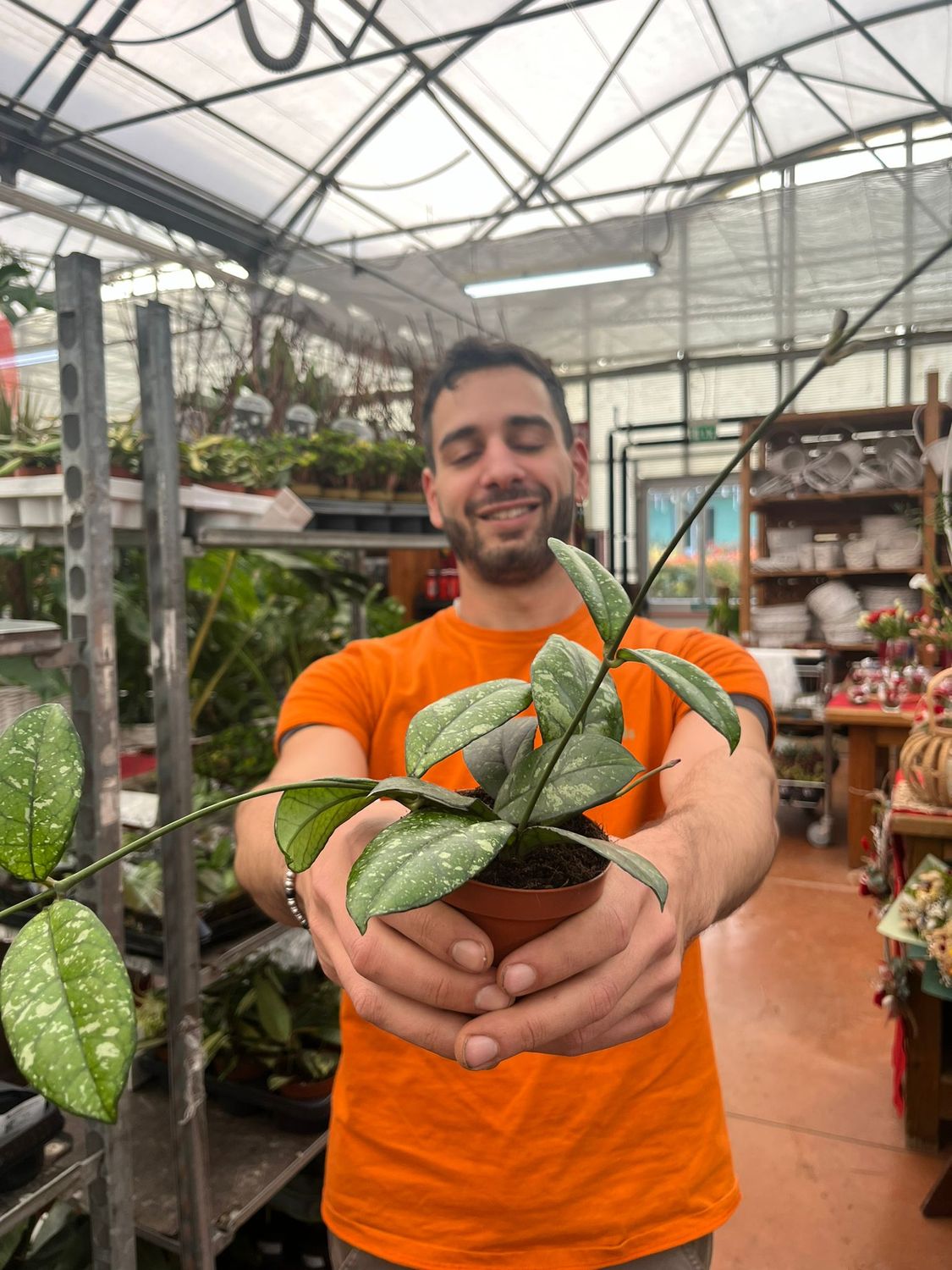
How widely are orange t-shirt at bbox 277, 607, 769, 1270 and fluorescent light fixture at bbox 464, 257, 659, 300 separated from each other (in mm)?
4381

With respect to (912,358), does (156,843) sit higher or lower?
lower

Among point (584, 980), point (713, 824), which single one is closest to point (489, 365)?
point (713, 824)

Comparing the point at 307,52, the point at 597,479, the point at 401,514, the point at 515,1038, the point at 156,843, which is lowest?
the point at 156,843

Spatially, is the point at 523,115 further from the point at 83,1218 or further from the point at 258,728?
the point at 83,1218

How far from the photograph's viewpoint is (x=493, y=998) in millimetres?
575

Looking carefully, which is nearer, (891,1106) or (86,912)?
(86,912)

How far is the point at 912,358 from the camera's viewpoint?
7172 millimetres

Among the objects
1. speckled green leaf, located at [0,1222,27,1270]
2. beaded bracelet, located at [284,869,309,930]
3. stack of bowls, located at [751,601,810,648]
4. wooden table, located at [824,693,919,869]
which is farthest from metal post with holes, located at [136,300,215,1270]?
stack of bowls, located at [751,601,810,648]

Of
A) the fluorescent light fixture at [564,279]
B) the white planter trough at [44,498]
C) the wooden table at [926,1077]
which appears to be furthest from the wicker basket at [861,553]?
the white planter trough at [44,498]

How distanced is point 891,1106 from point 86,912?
2845mm

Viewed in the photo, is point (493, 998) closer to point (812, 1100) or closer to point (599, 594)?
point (599, 594)

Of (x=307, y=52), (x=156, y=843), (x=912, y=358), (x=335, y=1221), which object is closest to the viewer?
(x=335, y=1221)

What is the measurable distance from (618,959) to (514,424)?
0.95 meters

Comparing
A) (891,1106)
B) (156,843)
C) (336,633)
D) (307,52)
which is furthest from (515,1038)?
(307,52)
